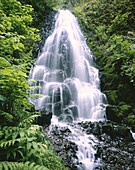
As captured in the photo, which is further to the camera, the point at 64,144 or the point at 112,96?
the point at 112,96

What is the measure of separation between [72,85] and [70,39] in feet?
22.1

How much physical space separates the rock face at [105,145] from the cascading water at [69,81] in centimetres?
33

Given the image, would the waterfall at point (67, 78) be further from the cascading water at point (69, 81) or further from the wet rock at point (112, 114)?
the wet rock at point (112, 114)

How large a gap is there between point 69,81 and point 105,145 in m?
4.98

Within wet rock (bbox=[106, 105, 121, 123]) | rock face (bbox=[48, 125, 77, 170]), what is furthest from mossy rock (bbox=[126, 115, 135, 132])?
rock face (bbox=[48, 125, 77, 170])

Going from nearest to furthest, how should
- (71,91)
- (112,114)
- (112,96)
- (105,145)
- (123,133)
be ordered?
(105,145) < (123,133) < (112,114) < (112,96) < (71,91)

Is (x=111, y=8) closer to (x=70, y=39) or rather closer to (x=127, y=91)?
(x=70, y=39)

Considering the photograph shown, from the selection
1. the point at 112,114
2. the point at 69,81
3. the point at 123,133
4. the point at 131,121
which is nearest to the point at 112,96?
the point at 112,114

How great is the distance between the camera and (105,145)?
151 inches

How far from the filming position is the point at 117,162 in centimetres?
316

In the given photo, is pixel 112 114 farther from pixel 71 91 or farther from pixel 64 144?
pixel 64 144

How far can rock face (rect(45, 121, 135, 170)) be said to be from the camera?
10.2ft

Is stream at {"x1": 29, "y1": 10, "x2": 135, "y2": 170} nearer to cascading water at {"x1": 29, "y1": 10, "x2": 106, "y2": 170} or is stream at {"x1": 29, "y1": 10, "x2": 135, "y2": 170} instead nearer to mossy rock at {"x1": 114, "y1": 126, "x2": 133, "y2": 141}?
cascading water at {"x1": 29, "y1": 10, "x2": 106, "y2": 170}

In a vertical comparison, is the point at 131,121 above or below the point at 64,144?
above
